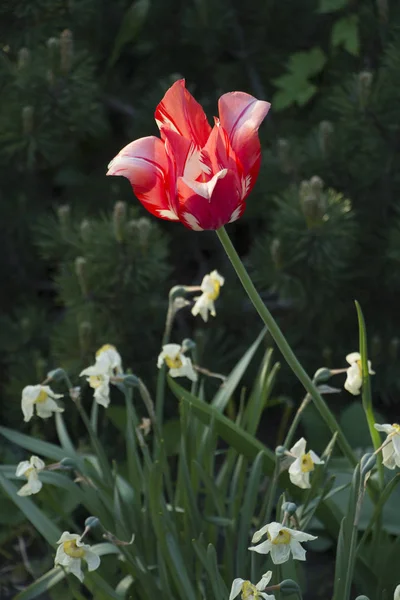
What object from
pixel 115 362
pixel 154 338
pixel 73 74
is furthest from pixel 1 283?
pixel 115 362

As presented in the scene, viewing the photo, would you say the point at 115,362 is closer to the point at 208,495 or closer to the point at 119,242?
the point at 208,495

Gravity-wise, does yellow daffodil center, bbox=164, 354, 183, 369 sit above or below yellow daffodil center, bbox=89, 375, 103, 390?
below

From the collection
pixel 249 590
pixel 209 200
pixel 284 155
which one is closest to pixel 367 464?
pixel 249 590

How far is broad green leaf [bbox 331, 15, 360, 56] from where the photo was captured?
2.06 metres

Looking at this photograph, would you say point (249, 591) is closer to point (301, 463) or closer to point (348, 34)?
point (301, 463)

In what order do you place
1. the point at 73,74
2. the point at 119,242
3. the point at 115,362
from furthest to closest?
the point at 73,74 → the point at 119,242 → the point at 115,362

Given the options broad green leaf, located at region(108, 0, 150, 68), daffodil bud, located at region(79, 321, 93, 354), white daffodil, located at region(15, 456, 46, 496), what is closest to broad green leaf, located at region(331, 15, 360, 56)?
broad green leaf, located at region(108, 0, 150, 68)

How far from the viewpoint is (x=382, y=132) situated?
2.05 metres

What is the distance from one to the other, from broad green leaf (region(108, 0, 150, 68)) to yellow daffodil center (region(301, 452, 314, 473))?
4.08ft

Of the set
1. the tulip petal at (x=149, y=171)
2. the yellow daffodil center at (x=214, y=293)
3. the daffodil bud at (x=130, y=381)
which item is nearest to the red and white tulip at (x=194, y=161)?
→ the tulip petal at (x=149, y=171)

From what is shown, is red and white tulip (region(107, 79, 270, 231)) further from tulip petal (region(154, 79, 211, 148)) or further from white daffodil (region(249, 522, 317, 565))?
white daffodil (region(249, 522, 317, 565))

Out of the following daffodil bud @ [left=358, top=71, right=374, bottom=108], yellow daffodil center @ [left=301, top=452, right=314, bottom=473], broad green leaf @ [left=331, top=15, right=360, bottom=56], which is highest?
broad green leaf @ [left=331, top=15, right=360, bottom=56]

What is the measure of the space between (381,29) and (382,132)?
0.79 feet

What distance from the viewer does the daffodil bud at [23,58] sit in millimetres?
1989
